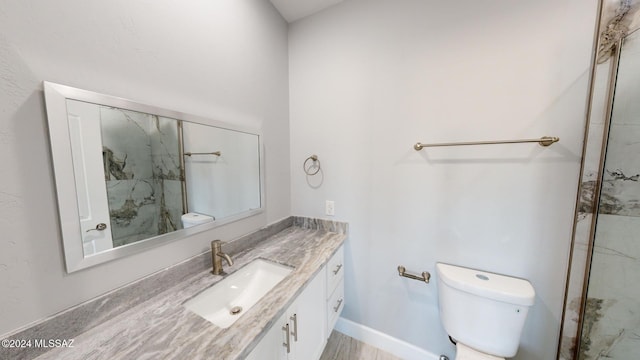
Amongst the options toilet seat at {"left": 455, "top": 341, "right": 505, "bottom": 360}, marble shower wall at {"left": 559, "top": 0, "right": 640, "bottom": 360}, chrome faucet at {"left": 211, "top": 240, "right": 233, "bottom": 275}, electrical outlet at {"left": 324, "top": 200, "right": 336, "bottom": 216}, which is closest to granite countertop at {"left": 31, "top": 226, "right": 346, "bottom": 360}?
chrome faucet at {"left": 211, "top": 240, "right": 233, "bottom": 275}

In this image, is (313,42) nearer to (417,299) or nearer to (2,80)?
(2,80)

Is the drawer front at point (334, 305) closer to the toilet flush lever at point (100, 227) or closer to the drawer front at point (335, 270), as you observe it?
the drawer front at point (335, 270)

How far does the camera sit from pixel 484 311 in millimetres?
1110

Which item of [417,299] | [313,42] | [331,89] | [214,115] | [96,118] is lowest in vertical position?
[417,299]

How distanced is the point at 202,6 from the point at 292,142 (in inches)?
39.4

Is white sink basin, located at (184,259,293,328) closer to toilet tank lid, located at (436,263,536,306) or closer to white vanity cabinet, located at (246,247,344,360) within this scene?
white vanity cabinet, located at (246,247,344,360)

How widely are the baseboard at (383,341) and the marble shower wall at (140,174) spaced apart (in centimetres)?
153

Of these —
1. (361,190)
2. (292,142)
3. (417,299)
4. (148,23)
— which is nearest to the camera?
(148,23)

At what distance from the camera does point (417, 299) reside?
4.77ft

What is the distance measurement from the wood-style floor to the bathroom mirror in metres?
1.29

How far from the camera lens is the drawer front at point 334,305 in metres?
1.36

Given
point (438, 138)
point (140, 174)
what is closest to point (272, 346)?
point (140, 174)

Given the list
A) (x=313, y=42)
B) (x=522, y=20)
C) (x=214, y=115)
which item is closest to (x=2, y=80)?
(x=214, y=115)

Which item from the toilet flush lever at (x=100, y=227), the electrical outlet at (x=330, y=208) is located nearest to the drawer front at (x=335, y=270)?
the electrical outlet at (x=330, y=208)
